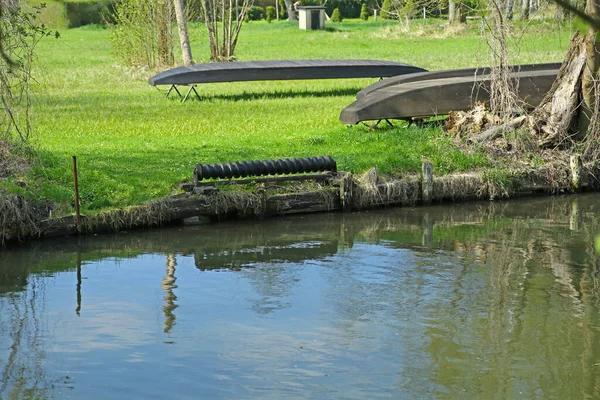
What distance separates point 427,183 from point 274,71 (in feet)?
26.8

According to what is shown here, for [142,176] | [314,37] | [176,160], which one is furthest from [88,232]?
[314,37]

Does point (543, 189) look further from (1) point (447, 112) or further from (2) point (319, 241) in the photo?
(2) point (319, 241)

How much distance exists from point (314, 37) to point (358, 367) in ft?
101

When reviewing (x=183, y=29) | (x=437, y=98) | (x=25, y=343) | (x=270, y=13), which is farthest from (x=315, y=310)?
(x=270, y=13)

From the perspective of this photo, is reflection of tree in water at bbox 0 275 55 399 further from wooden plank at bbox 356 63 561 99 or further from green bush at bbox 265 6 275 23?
green bush at bbox 265 6 275 23

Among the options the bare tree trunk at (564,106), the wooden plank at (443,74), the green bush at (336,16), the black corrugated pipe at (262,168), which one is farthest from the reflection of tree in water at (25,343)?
the green bush at (336,16)

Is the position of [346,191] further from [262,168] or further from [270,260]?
[270,260]

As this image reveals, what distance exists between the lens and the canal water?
262 inches

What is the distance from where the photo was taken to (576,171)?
12.8 m

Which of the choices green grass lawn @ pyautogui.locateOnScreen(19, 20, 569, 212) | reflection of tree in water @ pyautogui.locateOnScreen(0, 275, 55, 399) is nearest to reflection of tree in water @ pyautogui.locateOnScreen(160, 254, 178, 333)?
reflection of tree in water @ pyautogui.locateOnScreen(0, 275, 55, 399)

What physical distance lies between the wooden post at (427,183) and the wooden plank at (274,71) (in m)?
7.81

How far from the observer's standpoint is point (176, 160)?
12.9 metres

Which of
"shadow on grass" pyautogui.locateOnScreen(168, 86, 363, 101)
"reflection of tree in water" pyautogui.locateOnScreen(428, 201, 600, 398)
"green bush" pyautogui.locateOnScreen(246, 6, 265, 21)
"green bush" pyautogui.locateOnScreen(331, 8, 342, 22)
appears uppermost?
"green bush" pyautogui.locateOnScreen(246, 6, 265, 21)

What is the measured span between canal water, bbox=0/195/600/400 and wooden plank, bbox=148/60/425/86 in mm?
7937
